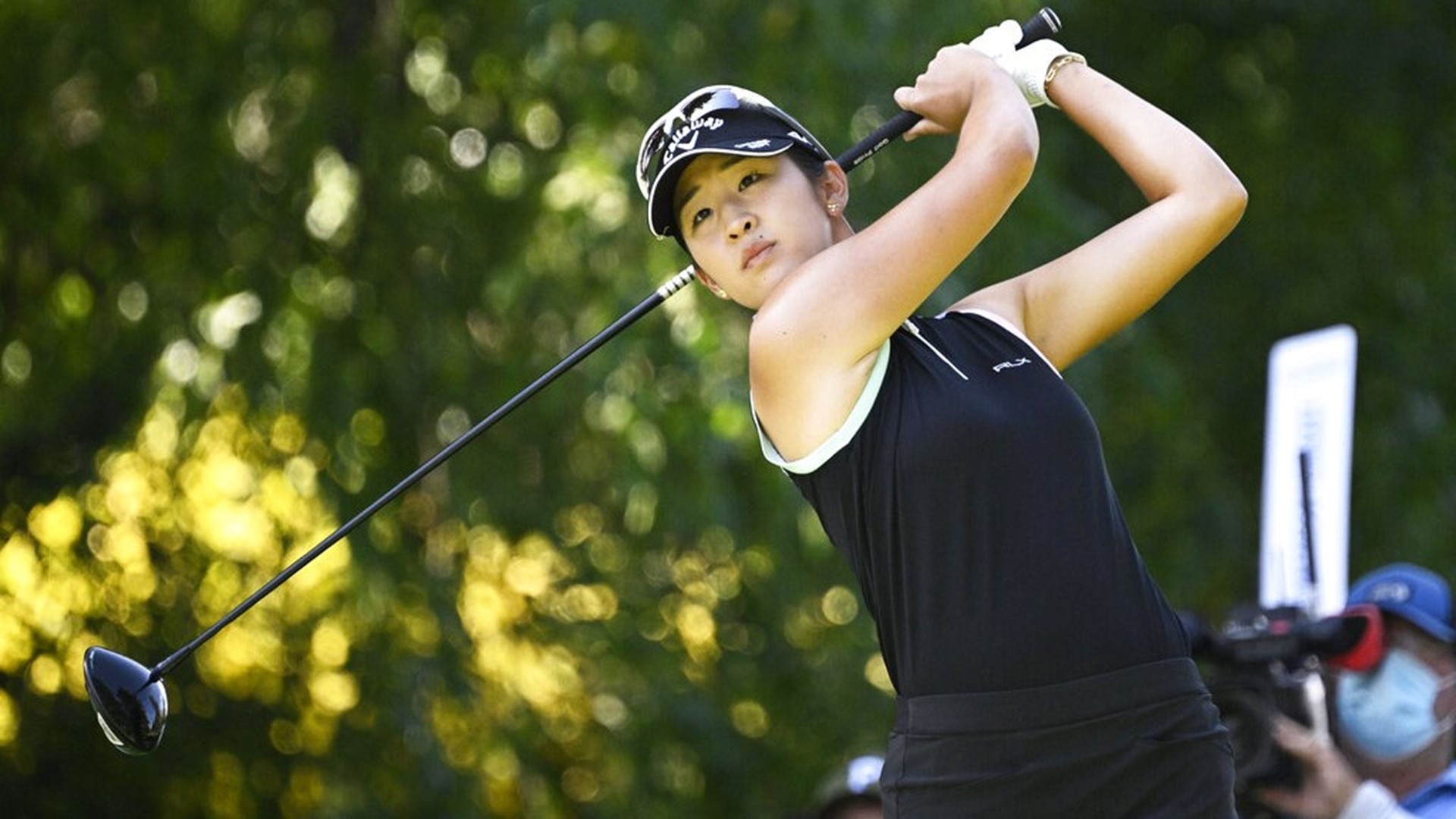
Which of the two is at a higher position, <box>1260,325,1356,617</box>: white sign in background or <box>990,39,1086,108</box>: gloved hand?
<box>990,39,1086,108</box>: gloved hand

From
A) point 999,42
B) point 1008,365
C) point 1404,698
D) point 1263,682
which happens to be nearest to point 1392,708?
point 1404,698

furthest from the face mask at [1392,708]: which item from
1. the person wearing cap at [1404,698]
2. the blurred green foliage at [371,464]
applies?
the blurred green foliage at [371,464]

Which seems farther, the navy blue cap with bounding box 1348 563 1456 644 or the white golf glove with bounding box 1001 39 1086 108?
the navy blue cap with bounding box 1348 563 1456 644

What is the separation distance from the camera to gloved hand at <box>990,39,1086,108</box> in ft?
8.10

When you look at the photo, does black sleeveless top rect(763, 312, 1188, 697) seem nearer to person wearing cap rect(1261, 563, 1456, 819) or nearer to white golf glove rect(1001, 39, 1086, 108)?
white golf glove rect(1001, 39, 1086, 108)

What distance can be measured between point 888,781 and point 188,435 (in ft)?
14.4

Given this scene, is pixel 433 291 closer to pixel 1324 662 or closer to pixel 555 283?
pixel 555 283

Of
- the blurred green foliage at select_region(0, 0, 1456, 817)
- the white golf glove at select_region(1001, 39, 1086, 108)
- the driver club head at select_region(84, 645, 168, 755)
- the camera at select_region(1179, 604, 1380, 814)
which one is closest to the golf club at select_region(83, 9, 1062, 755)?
the driver club head at select_region(84, 645, 168, 755)

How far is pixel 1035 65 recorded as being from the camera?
2.47 m

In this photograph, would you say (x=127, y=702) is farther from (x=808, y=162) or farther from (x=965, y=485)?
(x=965, y=485)

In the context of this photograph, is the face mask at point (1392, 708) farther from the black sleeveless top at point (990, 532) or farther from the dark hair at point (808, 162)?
the dark hair at point (808, 162)

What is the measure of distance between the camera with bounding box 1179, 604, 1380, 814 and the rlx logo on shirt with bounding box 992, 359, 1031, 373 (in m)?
1.70

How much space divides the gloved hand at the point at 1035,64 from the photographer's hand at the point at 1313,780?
5.65ft

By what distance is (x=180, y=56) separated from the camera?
256 inches
